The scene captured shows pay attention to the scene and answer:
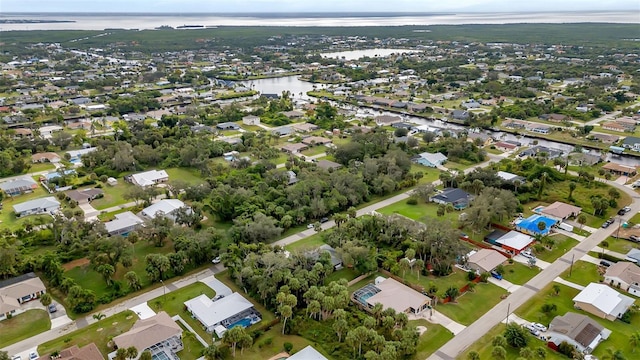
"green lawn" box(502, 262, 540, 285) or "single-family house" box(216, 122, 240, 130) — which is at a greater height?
"single-family house" box(216, 122, 240, 130)

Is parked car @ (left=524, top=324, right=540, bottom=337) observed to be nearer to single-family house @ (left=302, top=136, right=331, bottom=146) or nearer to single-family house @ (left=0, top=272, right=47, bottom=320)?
single-family house @ (left=0, top=272, right=47, bottom=320)

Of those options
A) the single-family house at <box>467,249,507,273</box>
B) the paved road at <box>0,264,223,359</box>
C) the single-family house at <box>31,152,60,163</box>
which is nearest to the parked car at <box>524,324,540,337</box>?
the single-family house at <box>467,249,507,273</box>

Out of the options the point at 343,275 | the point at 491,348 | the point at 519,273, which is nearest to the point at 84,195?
the point at 343,275

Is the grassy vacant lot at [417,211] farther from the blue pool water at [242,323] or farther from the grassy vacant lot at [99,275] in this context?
the grassy vacant lot at [99,275]

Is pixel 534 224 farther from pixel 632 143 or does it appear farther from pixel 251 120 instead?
pixel 251 120

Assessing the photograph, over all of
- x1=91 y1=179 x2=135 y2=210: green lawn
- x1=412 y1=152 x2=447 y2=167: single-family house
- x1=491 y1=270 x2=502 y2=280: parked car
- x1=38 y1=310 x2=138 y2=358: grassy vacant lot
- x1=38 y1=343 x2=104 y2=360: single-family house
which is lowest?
x1=491 y1=270 x2=502 y2=280: parked car

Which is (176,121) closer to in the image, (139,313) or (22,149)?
(22,149)
